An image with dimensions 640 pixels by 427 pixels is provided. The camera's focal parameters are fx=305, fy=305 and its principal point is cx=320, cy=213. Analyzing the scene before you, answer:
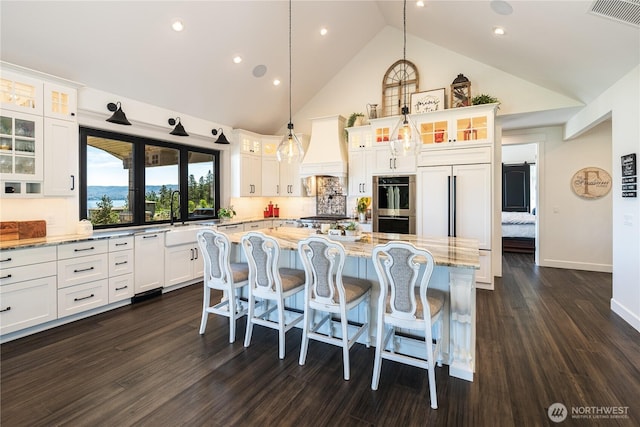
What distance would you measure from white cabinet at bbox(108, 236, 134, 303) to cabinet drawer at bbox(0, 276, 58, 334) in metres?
0.59

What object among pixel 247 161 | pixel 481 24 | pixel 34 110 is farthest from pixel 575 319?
pixel 34 110

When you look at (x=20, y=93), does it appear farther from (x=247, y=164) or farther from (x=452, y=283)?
(x=452, y=283)

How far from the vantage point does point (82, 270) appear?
3.50 m

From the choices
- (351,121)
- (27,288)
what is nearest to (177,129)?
(27,288)

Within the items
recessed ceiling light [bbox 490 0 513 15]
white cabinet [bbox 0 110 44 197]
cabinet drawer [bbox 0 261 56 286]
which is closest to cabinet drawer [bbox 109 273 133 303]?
cabinet drawer [bbox 0 261 56 286]

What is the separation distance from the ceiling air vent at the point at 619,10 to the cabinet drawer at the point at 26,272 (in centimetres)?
574

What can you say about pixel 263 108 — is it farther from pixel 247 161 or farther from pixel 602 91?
pixel 602 91

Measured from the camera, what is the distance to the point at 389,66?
5.88 meters

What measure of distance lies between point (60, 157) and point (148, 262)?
1631 millimetres

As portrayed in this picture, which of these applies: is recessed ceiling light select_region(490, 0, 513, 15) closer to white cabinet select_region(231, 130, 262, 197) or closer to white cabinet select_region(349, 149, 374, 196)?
white cabinet select_region(349, 149, 374, 196)

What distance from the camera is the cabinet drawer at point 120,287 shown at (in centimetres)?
380

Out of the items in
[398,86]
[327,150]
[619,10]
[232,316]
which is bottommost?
[232,316]

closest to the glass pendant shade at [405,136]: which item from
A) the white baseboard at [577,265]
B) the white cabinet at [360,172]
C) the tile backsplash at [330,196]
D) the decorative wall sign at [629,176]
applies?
the decorative wall sign at [629,176]

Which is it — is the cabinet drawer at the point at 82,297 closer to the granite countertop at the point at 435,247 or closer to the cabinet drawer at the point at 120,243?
the cabinet drawer at the point at 120,243
